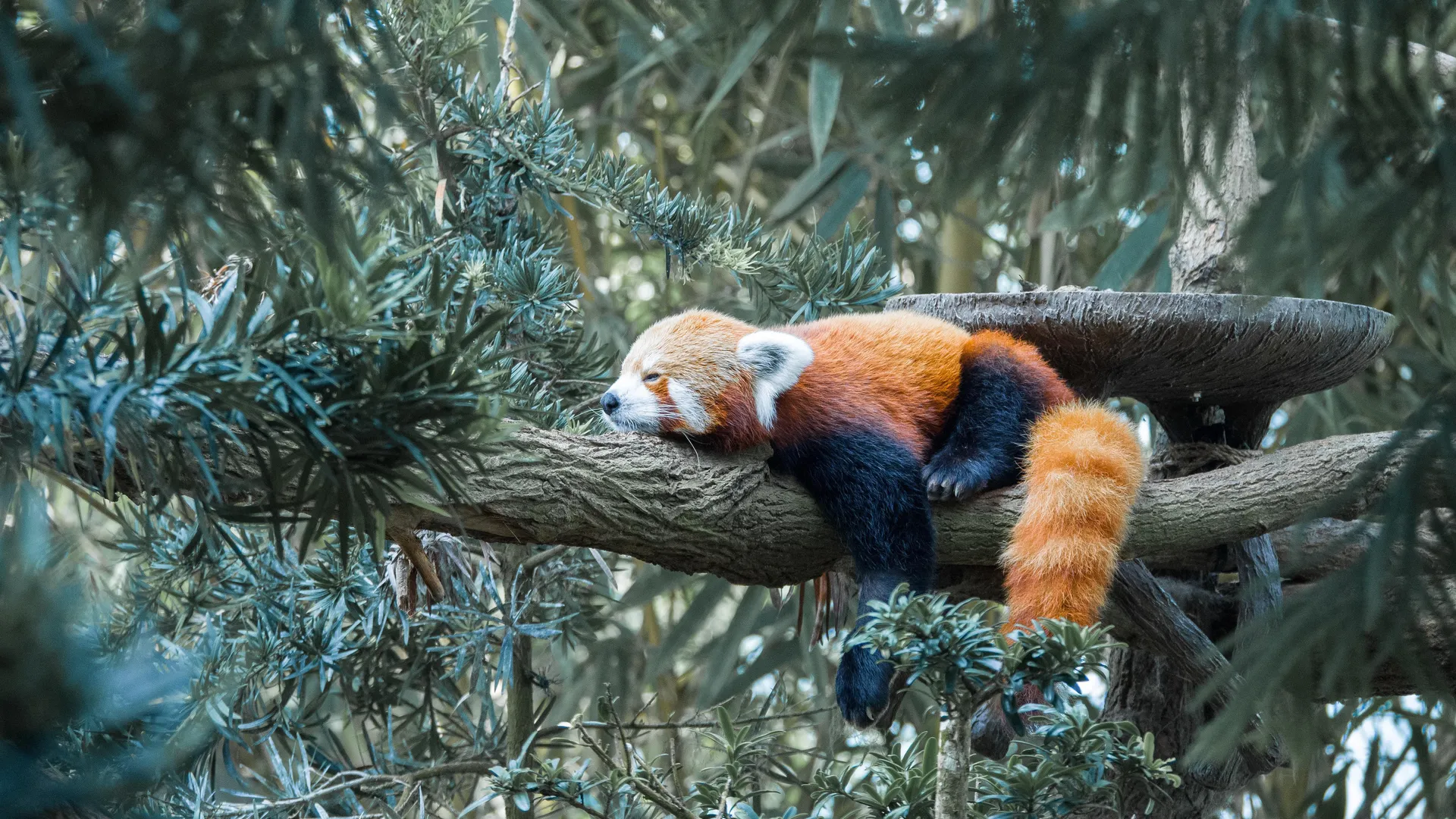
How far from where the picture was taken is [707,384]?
153 centimetres

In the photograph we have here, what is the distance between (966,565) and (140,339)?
1158 mm

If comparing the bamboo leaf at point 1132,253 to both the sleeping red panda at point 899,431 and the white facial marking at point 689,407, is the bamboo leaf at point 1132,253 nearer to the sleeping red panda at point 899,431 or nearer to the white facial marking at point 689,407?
the sleeping red panda at point 899,431

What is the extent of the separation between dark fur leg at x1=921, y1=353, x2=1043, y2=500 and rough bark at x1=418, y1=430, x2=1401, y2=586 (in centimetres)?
4

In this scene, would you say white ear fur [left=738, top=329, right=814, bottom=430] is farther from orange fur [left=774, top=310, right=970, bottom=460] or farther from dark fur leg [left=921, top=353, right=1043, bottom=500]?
dark fur leg [left=921, top=353, right=1043, bottom=500]

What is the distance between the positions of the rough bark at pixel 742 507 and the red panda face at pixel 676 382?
0.21 ft

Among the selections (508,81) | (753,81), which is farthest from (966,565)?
(753,81)

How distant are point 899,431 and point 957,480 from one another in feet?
0.40

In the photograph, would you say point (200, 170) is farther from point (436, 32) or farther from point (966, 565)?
point (966, 565)

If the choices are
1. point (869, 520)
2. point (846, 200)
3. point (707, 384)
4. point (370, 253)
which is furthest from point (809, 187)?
point (370, 253)

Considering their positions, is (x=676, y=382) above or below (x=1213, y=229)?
below

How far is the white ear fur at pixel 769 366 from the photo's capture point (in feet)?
5.03

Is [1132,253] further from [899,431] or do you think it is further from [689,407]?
[689,407]

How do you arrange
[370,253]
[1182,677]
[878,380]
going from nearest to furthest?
[370,253] < [878,380] < [1182,677]

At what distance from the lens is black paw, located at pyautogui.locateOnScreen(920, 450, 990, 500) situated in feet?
4.92
